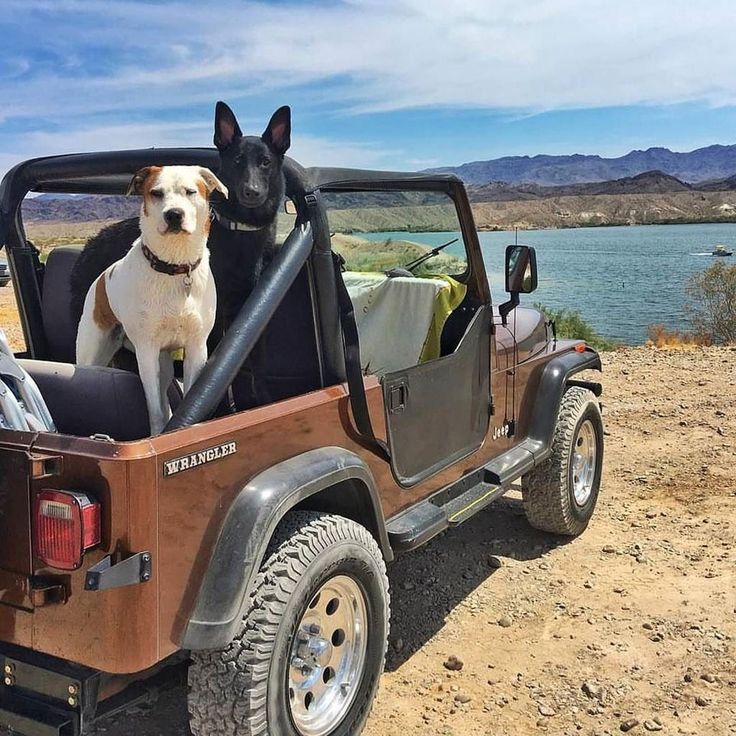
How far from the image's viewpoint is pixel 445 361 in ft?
11.9

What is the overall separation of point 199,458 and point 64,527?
0.38 meters

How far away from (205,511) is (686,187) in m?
150

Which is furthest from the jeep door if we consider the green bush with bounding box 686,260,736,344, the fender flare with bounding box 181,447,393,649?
the green bush with bounding box 686,260,736,344

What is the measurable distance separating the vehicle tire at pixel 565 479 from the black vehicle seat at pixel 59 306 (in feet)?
8.75

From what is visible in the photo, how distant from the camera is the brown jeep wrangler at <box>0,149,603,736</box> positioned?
6.82ft

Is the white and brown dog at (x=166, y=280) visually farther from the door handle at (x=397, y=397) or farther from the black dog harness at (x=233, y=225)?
the door handle at (x=397, y=397)

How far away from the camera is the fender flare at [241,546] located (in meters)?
2.22

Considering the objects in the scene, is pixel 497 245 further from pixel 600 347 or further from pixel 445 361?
pixel 600 347

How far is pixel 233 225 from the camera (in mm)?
3078

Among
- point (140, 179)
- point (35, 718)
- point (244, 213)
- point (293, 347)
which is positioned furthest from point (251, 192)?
point (35, 718)

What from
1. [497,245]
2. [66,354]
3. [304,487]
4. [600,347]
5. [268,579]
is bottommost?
[600,347]

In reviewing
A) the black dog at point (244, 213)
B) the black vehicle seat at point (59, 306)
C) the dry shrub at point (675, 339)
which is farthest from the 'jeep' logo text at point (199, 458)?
the dry shrub at point (675, 339)

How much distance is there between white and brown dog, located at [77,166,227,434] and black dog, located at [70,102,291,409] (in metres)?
0.10

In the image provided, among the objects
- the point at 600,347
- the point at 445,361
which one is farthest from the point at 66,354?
the point at 600,347
